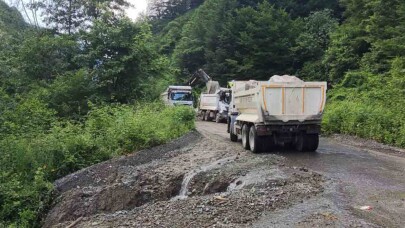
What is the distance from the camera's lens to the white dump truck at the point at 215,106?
92.8 ft

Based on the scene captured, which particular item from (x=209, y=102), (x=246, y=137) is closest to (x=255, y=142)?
(x=246, y=137)

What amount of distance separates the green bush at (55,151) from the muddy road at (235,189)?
71 cm

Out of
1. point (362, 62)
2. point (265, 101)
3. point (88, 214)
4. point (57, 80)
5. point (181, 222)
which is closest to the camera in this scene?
point (181, 222)

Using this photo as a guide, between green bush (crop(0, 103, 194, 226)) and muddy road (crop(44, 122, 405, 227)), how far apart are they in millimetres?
714

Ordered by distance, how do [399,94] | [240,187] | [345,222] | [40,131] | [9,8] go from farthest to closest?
1. [9,8]
2. [399,94]
3. [40,131]
4. [240,187]
5. [345,222]

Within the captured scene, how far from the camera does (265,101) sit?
12406mm

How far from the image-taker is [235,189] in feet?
28.7

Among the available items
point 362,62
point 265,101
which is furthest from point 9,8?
point 265,101

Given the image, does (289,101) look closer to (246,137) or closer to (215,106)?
(246,137)

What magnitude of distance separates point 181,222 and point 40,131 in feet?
39.1

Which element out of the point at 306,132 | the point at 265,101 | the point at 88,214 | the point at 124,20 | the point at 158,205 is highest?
the point at 124,20

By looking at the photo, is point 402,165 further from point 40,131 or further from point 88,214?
point 40,131

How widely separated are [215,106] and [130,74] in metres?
8.52

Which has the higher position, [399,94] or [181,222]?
[399,94]
